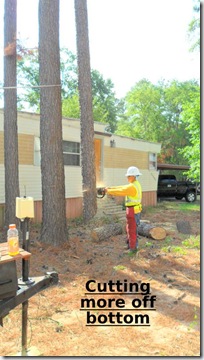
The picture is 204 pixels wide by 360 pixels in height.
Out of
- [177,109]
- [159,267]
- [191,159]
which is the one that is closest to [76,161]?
[191,159]

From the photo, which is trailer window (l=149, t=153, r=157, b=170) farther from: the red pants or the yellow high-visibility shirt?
the yellow high-visibility shirt

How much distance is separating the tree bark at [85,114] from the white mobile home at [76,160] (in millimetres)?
1658

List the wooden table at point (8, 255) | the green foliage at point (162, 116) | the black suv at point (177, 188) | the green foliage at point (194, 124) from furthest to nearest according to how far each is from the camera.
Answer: the green foliage at point (162, 116) → the black suv at point (177, 188) → the green foliage at point (194, 124) → the wooden table at point (8, 255)

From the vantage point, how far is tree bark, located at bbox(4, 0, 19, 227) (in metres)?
8.93

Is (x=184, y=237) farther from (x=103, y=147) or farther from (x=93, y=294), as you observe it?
(x=103, y=147)

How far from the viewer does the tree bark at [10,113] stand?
29.3 ft

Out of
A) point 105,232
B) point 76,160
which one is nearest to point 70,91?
point 76,160

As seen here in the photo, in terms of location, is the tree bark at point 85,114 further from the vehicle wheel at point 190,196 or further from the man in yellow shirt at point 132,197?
the vehicle wheel at point 190,196

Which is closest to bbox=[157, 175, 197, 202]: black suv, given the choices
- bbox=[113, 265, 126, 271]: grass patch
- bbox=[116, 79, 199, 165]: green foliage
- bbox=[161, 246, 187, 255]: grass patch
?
bbox=[116, 79, 199, 165]: green foliage

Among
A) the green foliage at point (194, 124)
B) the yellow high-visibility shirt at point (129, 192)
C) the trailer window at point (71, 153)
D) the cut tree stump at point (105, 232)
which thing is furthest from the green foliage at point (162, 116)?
the yellow high-visibility shirt at point (129, 192)

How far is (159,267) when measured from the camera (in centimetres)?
621

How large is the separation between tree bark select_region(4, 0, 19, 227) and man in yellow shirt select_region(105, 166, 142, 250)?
373 centimetres

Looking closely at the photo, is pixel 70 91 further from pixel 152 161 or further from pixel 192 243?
pixel 192 243

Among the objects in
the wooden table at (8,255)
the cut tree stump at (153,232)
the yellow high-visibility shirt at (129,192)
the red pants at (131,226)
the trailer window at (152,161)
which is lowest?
the cut tree stump at (153,232)
